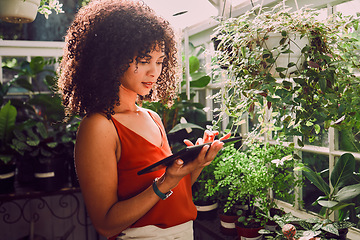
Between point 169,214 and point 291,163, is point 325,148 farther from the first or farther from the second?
point 169,214

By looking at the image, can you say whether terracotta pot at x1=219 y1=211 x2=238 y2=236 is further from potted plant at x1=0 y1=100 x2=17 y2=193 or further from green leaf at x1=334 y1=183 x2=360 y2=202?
potted plant at x1=0 y1=100 x2=17 y2=193

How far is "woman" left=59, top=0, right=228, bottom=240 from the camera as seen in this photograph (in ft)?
2.86

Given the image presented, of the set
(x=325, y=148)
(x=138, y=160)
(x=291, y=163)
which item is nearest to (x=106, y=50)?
(x=138, y=160)

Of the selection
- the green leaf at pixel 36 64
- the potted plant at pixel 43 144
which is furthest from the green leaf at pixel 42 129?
the green leaf at pixel 36 64

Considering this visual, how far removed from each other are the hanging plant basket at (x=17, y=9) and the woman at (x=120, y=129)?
499mm

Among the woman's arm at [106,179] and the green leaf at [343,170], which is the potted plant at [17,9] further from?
the green leaf at [343,170]

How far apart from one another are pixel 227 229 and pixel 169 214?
2.74 ft

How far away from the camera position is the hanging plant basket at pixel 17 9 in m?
1.33

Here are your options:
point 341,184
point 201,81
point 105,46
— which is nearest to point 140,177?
point 105,46

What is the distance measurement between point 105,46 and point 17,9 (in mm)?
688

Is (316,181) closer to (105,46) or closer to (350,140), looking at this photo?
(350,140)

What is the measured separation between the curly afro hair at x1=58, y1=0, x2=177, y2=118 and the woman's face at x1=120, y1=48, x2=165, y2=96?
2cm

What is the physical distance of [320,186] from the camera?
4.38ft

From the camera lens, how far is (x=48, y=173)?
7.65 feet
